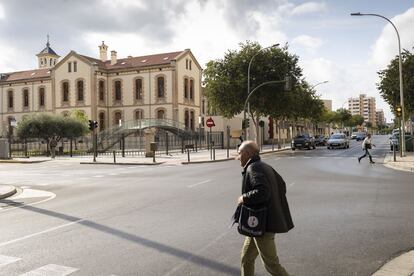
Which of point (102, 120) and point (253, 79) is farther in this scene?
point (102, 120)

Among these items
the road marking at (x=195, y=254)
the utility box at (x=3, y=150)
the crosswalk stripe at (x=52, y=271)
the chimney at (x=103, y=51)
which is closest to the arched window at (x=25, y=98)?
A: the chimney at (x=103, y=51)

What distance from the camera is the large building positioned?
Answer: 58.7m

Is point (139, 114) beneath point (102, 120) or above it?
above

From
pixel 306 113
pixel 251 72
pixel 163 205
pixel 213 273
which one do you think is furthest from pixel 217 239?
pixel 306 113

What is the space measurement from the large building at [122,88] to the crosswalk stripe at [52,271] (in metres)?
52.2

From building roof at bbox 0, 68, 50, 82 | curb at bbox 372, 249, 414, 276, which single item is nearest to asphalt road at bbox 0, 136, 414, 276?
curb at bbox 372, 249, 414, 276

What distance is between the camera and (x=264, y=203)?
14.4 ft

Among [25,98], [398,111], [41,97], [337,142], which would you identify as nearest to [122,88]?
[41,97]

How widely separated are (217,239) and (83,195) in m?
7.14

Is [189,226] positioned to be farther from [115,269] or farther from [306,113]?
[306,113]

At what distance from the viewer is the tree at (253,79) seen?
134 feet

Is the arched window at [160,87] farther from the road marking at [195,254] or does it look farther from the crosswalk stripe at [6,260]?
the crosswalk stripe at [6,260]

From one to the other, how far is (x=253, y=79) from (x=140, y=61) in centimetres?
2512

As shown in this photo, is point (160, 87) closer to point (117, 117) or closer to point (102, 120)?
point (117, 117)
